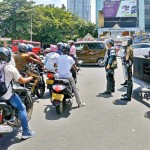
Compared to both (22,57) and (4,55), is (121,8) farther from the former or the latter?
(4,55)

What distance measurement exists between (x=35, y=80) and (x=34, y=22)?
42.2 meters

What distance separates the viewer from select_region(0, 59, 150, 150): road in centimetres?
495

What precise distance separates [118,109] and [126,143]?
2.42 metres

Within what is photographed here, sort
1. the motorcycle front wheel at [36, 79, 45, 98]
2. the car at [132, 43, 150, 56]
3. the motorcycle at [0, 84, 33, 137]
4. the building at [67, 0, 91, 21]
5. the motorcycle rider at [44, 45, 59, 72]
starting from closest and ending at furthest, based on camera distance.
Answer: the motorcycle at [0, 84, 33, 137], the motorcycle rider at [44, 45, 59, 72], the motorcycle front wheel at [36, 79, 45, 98], the car at [132, 43, 150, 56], the building at [67, 0, 91, 21]

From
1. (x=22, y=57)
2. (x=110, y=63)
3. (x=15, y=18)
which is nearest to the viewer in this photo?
(x=22, y=57)

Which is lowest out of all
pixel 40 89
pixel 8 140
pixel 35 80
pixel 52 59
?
pixel 8 140

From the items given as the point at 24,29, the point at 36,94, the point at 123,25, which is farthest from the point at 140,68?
the point at 123,25

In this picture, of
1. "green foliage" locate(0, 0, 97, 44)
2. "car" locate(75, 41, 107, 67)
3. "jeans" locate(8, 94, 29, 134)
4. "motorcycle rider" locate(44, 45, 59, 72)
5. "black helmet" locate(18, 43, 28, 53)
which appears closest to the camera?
"jeans" locate(8, 94, 29, 134)

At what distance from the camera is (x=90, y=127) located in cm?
591

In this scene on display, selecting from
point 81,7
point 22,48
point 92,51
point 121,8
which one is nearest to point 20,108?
point 22,48

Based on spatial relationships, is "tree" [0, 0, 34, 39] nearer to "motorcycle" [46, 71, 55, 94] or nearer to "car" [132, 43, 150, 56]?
"car" [132, 43, 150, 56]

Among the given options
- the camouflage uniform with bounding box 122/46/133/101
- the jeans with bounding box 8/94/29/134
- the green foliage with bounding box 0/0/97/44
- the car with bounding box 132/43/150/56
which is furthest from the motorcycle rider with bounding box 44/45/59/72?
the green foliage with bounding box 0/0/97/44

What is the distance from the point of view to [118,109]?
7402 millimetres

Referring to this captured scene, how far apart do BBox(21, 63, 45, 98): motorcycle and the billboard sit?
60.5 metres
